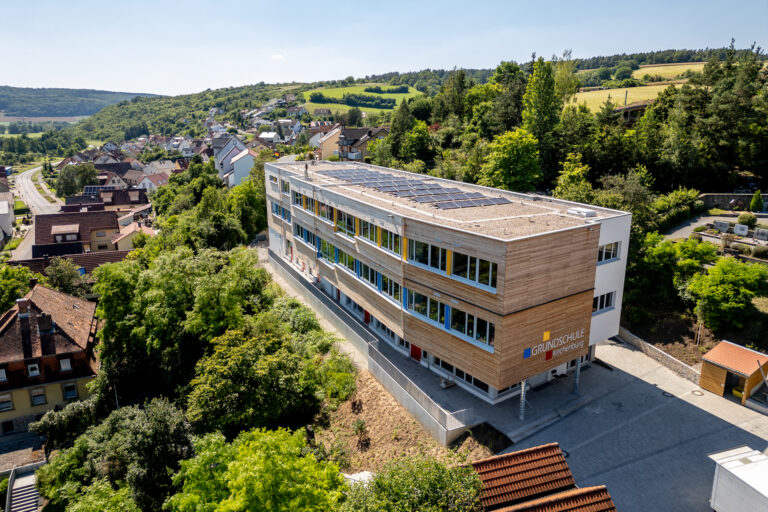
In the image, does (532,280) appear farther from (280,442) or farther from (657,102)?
(657,102)

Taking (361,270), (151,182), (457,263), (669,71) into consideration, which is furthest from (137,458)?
(669,71)

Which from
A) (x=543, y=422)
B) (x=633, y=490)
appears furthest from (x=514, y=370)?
(x=633, y=490)

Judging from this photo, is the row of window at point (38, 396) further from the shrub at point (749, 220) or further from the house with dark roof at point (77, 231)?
the shrub at point (749, 220)

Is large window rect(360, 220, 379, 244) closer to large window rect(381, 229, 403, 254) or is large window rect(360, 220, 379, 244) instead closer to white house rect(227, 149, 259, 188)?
large window rect(381, 229, 403, 254)

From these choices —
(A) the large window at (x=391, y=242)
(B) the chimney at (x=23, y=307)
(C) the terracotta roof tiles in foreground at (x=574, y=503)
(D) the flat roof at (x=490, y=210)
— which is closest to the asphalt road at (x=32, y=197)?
(B) the chimney at (x=23, y=307)

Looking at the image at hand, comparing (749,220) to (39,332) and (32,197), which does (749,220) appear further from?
(32,197)
